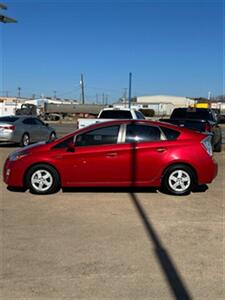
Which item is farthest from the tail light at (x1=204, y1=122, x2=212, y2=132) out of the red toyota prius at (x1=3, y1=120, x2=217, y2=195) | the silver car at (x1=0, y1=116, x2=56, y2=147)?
the silver car at (x1=0, y1=116, x2=56, y2=147)

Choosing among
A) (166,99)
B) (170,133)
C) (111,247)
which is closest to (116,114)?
(170,133)

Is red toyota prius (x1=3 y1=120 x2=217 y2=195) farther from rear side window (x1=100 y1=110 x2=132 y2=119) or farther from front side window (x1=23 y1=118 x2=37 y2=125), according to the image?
front side window (x1=23 y1=118 x2=37 y2=125)

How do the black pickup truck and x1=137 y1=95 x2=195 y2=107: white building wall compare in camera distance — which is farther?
x1=137 y1=95 x2=195 y2=107: white building wall

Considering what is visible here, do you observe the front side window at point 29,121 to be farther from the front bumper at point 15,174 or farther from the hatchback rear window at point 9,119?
the front bumper at point 15,174

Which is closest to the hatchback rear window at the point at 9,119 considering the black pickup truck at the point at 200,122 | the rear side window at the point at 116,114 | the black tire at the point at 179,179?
the rear side window at the point at 116,114

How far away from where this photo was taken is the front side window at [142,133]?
27.9 feet

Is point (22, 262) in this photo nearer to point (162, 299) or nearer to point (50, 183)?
point (162, 299)

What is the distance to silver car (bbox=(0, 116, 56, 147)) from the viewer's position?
18312 mm

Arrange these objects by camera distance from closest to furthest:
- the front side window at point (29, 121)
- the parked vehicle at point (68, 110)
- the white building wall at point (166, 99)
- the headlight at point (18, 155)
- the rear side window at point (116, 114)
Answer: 1. the headlight at point (18, 155)
2. the rear side window at point (116, 114)
3. the front side window at point (29, 121)
4. the parked vehicle at point (68, 110)
5. the white building wall at point (166, 99)

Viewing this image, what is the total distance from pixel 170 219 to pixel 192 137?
8.22 feet

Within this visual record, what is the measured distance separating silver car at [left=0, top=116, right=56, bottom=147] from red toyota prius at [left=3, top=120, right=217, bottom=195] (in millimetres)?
10091

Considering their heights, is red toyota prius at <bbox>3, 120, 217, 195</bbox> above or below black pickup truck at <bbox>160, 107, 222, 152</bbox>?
below

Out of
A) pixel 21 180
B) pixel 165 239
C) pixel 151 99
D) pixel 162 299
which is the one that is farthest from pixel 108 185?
pixel 151 99

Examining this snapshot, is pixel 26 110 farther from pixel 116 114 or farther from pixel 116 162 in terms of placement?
pixel 116 162
